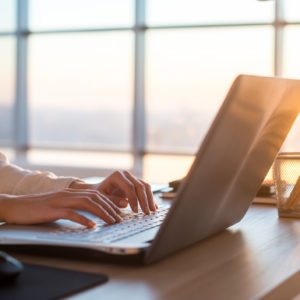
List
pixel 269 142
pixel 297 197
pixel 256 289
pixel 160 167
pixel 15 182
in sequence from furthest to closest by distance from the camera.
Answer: pixel 160 167, pixel 15 182, pixel 297 197, pixel 269 142, pixel 256 289

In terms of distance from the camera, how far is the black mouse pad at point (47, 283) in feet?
2.24

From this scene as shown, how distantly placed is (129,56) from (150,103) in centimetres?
44

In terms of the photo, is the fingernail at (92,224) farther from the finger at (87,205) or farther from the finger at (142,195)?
the finger at (142,195)

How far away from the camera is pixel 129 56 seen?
17.3ft

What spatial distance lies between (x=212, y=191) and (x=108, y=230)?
172mm

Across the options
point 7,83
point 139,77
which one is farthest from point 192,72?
point 7,83

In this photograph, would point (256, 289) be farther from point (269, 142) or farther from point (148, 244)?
point (269, 142)

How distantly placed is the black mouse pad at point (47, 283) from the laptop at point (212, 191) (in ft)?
0.21

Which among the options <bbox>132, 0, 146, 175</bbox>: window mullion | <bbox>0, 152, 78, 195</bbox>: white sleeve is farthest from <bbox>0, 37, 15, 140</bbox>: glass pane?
<bbox>0, 152, 78, 195</bbox>: white sleeve

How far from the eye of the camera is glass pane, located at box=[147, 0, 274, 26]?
4.77 m

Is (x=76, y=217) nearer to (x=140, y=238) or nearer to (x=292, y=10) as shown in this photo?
(x=140, y=238)

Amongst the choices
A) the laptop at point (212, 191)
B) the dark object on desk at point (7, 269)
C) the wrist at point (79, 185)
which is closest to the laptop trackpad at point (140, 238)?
the laptop at point (212, 191)

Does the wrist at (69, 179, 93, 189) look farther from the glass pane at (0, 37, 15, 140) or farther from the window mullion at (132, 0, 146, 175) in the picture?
the glass pane at (0, 37, 15, 140)

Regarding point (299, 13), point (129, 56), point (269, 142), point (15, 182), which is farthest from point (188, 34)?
point (269, 142)
